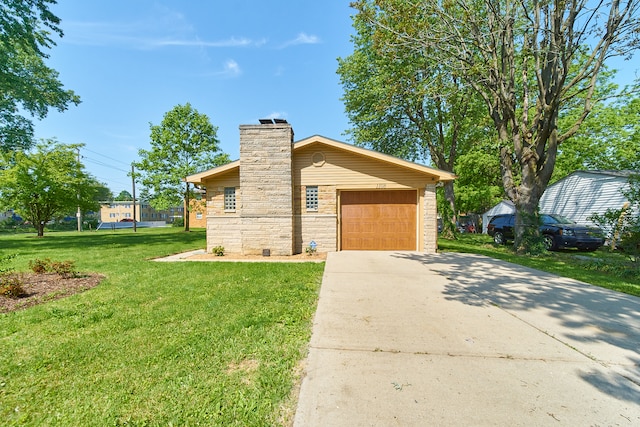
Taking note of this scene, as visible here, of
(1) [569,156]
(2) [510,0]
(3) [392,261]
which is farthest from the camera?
(1) [569,156]

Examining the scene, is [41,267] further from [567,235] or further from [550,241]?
[567,235]

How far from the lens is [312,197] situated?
10.2m

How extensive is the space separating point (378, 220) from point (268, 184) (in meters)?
4.70

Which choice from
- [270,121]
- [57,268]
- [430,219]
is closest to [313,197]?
[270,121]

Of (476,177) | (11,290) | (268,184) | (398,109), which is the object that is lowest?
(11,290)

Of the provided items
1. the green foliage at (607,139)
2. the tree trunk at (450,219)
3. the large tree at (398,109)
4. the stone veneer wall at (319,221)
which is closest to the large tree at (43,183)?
the stone veneer wall at (319,221)

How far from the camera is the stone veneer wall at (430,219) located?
9844 mm

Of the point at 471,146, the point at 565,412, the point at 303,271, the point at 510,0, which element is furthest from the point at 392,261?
the point at 471,146

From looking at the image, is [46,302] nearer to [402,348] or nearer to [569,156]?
[402,348]

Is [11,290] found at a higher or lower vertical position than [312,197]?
lower

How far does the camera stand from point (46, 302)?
445cm

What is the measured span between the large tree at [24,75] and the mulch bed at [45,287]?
15.7 m

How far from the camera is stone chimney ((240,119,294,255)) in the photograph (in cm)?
939

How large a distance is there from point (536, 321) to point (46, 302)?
8.08 metres
